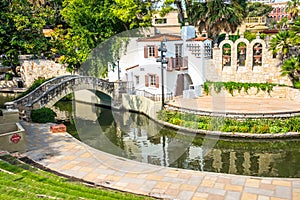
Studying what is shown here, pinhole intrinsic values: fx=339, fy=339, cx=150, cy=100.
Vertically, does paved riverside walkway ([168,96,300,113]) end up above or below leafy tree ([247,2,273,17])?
below

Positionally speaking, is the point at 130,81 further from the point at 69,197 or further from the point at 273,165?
the point at 69,197

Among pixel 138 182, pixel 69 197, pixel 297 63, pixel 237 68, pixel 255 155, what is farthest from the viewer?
pixel 237 68

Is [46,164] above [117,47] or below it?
below

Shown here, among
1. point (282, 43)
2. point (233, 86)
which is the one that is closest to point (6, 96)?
point (233, 86)

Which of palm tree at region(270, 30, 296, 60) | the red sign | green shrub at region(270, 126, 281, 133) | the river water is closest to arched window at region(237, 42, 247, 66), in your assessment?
palm tree at region(270, 30, 296, 60)

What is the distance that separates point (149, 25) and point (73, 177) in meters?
22.1

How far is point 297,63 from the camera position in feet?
85.1

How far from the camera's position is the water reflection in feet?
54.1

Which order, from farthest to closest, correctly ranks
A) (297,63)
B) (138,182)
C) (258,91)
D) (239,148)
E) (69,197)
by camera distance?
(258,91), (297,63), (239,148), (138,182), (69,197)

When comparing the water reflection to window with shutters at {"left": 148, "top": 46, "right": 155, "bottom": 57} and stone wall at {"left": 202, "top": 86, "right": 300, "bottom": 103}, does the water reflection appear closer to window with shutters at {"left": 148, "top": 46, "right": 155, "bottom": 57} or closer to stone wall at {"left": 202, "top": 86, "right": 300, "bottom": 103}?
window with shutters at {"left": 148, "top": 46, "right": 155, "bottom": 57}

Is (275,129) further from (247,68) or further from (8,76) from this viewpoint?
(8,76)

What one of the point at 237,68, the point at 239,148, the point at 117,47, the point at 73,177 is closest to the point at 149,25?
the point at 117,47

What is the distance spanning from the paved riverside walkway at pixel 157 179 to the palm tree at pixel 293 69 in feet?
54.8

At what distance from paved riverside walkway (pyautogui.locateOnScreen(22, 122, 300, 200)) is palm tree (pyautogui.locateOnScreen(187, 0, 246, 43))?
24164 millimetres
